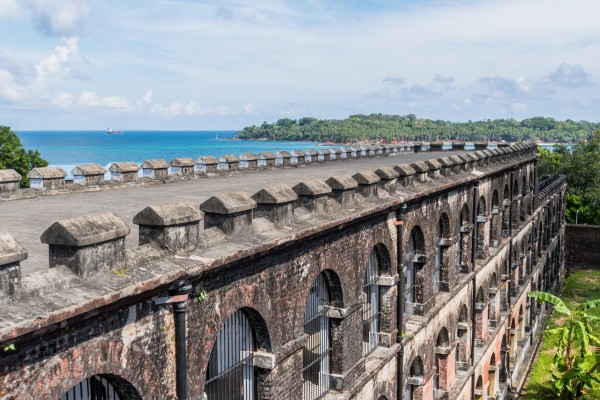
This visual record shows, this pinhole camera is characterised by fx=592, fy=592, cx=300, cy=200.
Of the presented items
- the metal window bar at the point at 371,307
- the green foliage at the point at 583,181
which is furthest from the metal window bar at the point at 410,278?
the green foliage at the point at 583,181

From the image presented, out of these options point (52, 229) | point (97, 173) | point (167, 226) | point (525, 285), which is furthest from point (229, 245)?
point (525, 285)

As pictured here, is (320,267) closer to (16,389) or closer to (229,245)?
(229,245)

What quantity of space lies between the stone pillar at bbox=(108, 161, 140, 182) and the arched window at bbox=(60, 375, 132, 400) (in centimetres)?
993

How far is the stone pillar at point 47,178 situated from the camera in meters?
14.1

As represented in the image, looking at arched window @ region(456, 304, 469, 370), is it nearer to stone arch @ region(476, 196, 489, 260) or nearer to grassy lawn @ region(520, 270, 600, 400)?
stone arch @ region(476, 196, 489, 260)

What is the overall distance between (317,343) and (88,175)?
7.55m

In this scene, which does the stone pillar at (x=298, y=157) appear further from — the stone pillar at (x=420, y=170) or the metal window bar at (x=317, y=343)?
the metal window bar at (x=317, y=343)

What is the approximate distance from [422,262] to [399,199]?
12.1ft

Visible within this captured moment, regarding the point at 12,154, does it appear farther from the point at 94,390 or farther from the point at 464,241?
the point at 94,390

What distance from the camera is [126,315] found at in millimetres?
6348

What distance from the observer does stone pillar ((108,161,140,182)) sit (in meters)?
16.2

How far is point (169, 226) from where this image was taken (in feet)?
22.9

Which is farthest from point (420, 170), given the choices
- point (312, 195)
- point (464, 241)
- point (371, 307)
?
point (312, 195)

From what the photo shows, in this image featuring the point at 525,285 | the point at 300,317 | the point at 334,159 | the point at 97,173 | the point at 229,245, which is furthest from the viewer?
the point at 525,285
